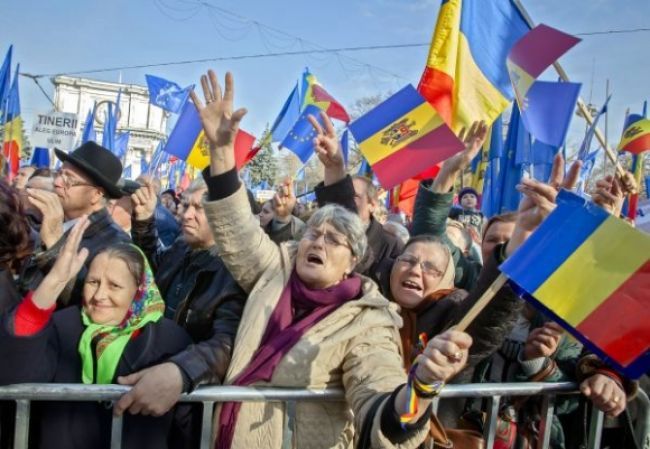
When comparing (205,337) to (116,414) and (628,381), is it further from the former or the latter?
(628,381)

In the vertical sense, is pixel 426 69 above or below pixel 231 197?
above

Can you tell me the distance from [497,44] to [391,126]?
1080mm

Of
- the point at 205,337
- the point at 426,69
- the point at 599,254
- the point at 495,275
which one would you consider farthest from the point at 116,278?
the point at 426,69

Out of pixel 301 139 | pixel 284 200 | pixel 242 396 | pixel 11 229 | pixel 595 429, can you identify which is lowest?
pixel 595 429

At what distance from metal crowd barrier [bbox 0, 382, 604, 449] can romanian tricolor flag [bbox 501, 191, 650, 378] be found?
495mm

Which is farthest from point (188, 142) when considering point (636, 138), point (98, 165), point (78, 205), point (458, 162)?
point (636, 138)

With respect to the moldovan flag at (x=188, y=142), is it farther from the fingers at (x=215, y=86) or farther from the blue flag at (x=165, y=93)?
the blue flag at (x=165, y=93)

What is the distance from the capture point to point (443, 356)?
5.72 feet

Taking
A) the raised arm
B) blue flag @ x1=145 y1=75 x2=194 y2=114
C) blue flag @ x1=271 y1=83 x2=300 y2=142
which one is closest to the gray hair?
the raised arm

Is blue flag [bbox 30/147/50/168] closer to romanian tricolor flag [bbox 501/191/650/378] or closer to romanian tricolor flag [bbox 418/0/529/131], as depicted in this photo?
romanian tricolor flag [bbox 418/0/529/131]

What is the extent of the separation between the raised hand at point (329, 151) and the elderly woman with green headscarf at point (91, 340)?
118 cm

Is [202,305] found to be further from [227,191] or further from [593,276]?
[593,276]

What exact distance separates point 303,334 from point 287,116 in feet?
30.5

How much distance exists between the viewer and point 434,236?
3135 millimetres
